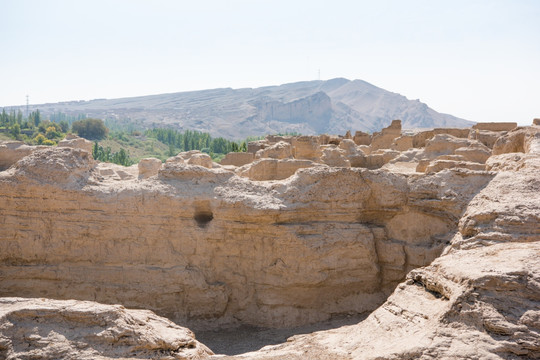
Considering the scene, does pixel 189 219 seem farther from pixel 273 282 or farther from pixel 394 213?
pixel 394 213

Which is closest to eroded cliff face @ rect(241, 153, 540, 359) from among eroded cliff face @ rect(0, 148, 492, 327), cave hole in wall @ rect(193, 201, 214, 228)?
eroded cliff face @ rect(0, 148, 492, 327)

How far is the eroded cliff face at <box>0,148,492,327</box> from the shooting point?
11383 millimetres

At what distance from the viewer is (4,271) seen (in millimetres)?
11461

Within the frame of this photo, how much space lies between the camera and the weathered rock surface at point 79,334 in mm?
7250

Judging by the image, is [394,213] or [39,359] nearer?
[39,359]

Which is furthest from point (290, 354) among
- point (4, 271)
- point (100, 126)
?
point (100, 126)

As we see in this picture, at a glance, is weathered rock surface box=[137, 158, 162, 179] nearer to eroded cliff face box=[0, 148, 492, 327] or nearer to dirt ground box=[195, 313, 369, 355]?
eroded cliff face box=[0, 148, 492, 327]

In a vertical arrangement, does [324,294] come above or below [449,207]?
below

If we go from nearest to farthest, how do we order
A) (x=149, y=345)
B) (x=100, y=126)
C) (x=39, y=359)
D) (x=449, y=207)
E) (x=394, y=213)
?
(x=39, y=359)
(x=149, y=345)
(x=449, y=207)
(x=394, y=213)
(x=100, y=126)

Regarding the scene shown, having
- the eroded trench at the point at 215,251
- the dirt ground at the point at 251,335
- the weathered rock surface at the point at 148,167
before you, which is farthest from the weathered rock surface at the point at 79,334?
the weathered rock surface at the point at 148,167

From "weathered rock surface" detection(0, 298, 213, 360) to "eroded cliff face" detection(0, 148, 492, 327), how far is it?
135 inches

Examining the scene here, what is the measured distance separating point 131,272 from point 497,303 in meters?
7.94

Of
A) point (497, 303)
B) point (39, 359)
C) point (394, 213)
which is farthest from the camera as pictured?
point (394, 213)

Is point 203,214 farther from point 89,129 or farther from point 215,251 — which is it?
point 89,129
